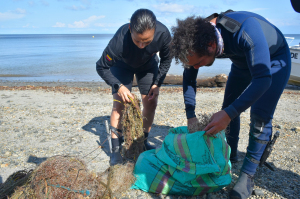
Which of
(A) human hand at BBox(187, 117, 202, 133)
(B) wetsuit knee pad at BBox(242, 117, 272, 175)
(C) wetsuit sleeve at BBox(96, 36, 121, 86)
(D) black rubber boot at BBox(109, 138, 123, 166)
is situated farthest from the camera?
Answer: (D) black rubber boot at BBox(109, 138, 123, 166)

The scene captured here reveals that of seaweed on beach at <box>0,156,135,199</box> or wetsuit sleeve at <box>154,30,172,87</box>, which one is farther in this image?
wetsuit sleeve at <box>154,30,172,87</box>

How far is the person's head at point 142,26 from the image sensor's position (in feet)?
9.24

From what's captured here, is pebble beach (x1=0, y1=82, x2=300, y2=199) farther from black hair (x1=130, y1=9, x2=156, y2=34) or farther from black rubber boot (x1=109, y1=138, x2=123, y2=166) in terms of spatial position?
black hair (x1=130, y1=9, x2=156, y2=34)

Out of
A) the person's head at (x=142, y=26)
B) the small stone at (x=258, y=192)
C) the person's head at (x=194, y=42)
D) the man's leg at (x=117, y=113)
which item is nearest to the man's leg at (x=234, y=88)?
the small stone at (x=258, y=192)

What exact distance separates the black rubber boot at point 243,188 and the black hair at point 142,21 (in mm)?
2137

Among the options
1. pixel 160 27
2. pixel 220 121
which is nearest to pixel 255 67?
pixel 220 121

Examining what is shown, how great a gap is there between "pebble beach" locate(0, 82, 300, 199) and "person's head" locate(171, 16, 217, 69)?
1.66 meters

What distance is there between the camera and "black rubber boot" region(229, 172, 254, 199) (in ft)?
8.68

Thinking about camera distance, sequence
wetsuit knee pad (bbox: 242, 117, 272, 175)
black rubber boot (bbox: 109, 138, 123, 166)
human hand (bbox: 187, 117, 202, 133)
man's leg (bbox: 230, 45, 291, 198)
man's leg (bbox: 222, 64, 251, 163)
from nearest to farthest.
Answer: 1. man's leg (bbox: 230, 45, 291, 198)
2. wetsuit knee pad (bbox: 242, 117, 272, 175)
3. human hand (bbox: 187, 117, 202, 133)
4. man's leg (bbox: 222, 64, 251, 163)
5. black rubber boot (bbox: 109, 138, 123, 166)

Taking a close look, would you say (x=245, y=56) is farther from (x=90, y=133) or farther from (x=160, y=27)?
(x=90, y=133)

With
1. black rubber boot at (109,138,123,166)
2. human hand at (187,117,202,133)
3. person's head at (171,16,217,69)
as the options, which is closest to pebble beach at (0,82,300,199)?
black rubber boot at (109,138,123,166)

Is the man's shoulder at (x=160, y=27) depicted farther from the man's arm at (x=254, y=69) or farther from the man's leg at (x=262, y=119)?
the man's leg at (x=262, y=119)

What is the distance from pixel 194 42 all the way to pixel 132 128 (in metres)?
1.73

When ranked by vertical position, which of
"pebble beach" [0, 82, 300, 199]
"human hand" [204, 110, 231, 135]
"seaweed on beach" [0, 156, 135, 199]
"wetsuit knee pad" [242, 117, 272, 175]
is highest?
"human hand" [204, 110, 231, 135]
